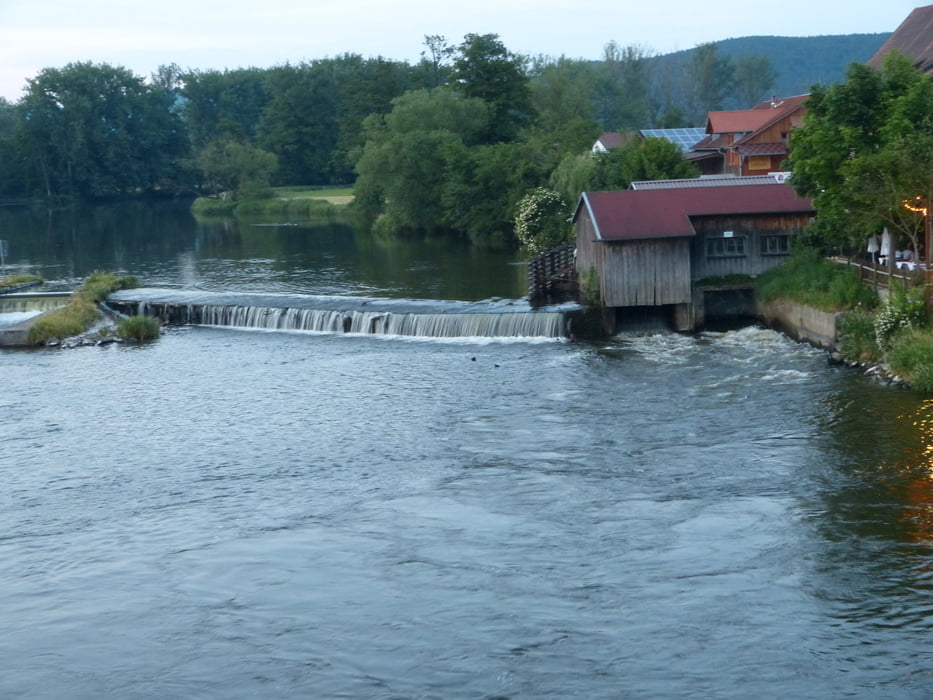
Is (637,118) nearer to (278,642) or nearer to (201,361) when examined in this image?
(201,361)

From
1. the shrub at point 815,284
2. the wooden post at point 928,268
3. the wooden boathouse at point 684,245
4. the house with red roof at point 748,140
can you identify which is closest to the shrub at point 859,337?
the shrub at point 815,284

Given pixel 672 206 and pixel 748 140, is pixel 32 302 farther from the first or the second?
pixel 748 140

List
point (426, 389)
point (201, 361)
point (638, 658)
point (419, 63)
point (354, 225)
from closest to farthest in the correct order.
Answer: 1. point (638, 658)
2. point (426, 389)
3. point (201, 361)
4. point (354, 225)
5. point (419, 63)

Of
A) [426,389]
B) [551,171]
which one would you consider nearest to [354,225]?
[551,171]

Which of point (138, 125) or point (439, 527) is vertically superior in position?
point (138, 125)

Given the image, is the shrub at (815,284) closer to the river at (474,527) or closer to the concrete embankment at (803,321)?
the concrete embankment at (803,321)

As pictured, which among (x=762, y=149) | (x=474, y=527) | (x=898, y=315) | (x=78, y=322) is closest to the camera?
(x=474, y=527)

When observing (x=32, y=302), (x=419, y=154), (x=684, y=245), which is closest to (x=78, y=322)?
(x=32, y=302)

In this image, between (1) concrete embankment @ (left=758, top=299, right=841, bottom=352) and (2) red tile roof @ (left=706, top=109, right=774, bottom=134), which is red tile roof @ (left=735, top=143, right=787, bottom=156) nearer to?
(2) red tile roof @ (left=706, top=109, right=774, bottom=134)

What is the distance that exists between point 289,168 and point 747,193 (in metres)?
83.3

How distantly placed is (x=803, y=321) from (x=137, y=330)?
70.3ft

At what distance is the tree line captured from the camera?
6438cm

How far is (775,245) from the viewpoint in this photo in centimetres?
3484

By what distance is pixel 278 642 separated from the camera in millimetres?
15078
